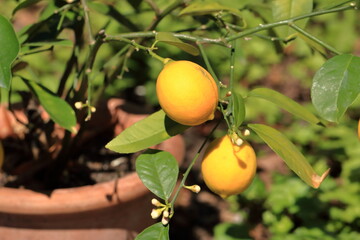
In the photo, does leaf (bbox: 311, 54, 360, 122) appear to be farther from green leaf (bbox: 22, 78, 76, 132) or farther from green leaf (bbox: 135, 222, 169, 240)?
green leaf (bbox: 22, 78, 76, 132)

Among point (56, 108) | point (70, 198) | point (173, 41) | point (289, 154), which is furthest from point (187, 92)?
point (70, 198)

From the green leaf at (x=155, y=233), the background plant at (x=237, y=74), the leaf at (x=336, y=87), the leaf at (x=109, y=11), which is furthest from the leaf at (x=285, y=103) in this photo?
the leaf at (x=109, y=11)

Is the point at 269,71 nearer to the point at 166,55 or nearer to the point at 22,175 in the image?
the point at 166,55

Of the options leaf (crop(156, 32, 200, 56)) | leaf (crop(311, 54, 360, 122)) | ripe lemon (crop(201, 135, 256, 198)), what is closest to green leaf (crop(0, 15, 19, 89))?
leaf (crop(156, 32, 200, 56))

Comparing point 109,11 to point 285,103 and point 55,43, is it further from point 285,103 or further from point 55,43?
point 285,103

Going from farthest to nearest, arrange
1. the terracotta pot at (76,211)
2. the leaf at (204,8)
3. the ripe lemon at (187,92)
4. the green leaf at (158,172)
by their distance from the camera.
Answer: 1. the terracotta pot at (76,211)
2. the leaf at (204,8)
3. the green leaf at (158,172)
4. the ripe lemon at (187,92)

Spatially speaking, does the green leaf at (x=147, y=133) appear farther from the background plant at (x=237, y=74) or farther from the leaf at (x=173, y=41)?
the leaf at (x=173, y=41)

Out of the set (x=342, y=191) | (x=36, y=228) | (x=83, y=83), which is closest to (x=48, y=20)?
(x=83, y=83)
